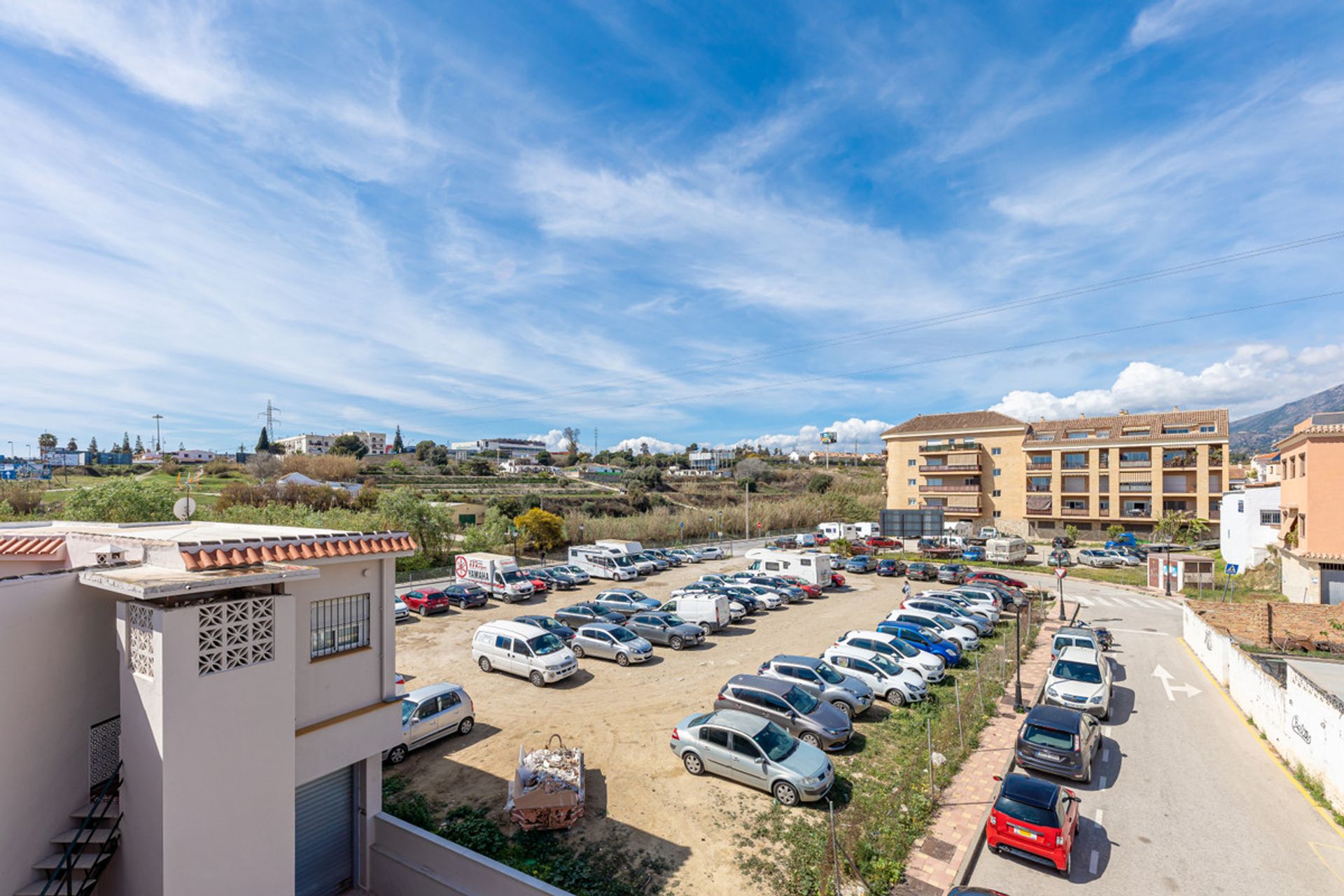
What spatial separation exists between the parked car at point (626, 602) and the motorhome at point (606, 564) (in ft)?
28.3

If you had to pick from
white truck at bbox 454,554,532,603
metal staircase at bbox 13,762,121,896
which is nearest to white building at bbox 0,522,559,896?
metal staircase at bbox 13,762,121,896

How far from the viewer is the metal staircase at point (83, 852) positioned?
6.81m

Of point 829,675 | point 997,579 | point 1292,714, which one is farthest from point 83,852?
point 997,579

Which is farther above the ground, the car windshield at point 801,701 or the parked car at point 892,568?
the car windshield at point 801,701

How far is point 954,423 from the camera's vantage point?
65.3 metres

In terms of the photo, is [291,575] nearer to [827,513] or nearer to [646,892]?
[646,892]

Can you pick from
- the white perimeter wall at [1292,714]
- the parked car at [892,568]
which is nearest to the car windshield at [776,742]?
the white perimeter wall at [1292,714]

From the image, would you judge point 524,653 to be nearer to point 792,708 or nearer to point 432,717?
point 432,717

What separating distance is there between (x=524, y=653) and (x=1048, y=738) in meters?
14.6

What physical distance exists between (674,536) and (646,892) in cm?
4832

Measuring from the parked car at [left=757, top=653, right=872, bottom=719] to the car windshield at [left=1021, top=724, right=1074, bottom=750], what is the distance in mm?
3986

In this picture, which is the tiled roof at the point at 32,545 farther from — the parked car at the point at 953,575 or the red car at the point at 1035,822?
the parked car at the point at 953,575

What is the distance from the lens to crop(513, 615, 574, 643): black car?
22.3 m

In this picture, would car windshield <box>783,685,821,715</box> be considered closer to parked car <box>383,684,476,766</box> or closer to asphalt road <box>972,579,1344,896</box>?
asphalt road <box>972,579,1344,896</box>
